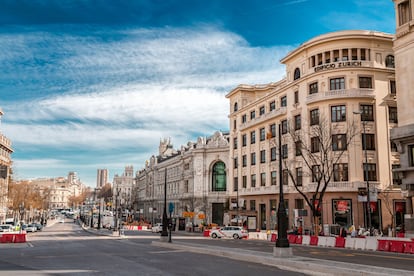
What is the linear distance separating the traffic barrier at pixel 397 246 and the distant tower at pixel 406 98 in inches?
364

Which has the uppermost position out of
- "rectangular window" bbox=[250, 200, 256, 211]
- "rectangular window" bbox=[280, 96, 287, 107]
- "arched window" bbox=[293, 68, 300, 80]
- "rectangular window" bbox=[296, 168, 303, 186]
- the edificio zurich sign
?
"arched window" bbox=[293, 68, 300, 80]

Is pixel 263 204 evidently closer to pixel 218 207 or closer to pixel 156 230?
pixel 156 230

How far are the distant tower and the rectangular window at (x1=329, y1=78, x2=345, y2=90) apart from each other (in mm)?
7877

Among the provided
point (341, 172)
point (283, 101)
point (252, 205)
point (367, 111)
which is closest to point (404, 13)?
point (367, 111)

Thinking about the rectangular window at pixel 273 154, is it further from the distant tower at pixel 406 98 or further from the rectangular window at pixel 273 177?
the distant tower at pixel 406 98

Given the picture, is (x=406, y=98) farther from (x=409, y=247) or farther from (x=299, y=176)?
(x=409, y=247)

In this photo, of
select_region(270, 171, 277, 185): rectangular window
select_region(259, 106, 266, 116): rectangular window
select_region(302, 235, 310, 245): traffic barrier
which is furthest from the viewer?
select_region(259, 106, 266, 116): rectangular window

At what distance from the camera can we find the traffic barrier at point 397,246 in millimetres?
28080

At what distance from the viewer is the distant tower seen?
3816 cm

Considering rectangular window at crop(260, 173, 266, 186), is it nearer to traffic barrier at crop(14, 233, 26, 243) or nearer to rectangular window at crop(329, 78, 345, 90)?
rectangular window at crop(329, 78, 345, 90)

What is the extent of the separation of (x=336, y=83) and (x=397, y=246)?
24594mm

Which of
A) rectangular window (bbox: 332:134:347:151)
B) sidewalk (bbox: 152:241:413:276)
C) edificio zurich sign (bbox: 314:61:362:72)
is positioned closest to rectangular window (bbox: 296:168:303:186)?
rectangular window (bbox: 332:134:347:151)

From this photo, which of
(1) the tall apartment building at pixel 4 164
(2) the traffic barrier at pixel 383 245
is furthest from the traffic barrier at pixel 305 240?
(1) the tall apartment building at pixel 4 164

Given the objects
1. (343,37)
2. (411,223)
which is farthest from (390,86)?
(411,223)
